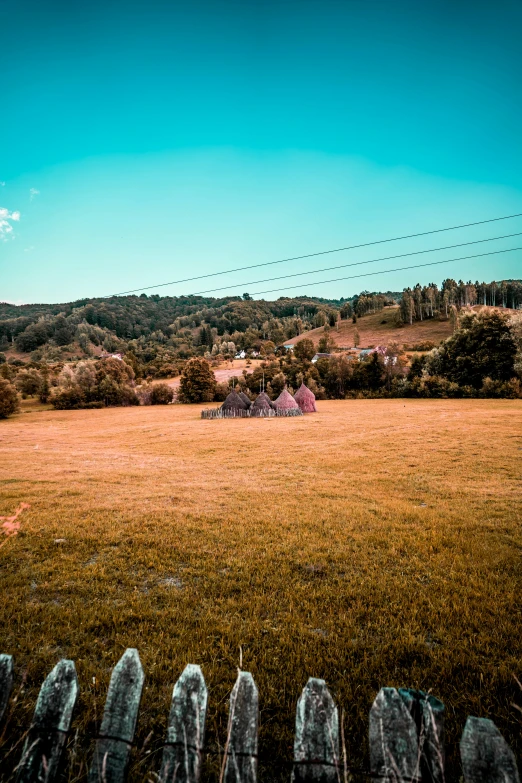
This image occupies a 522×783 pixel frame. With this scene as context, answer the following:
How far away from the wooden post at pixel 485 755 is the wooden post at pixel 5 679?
235 cm

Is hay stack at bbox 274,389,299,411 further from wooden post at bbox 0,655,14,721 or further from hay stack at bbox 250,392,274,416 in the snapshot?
wooden post at bbox 0,655,14,721

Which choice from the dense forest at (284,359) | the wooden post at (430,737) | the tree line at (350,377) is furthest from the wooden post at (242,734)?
the dense forest at (284,359)

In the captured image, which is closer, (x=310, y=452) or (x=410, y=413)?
(x=310, y=452)

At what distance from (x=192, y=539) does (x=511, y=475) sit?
10.2 metres

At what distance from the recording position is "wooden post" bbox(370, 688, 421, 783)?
5.57 ft

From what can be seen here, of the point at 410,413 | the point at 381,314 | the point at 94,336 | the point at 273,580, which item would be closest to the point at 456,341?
the point at 410,413

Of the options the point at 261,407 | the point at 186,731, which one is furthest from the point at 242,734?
the point at 261,407

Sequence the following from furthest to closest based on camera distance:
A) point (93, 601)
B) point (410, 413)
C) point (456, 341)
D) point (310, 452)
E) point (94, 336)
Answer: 1. point (94, 336)
2. point (456, 341)
3. point (410, 413)
4. point (310, 452)
5. point (93, 601)

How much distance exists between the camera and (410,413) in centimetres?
2956

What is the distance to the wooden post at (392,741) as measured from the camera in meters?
1.70

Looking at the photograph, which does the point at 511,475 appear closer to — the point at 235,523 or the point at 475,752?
the point at 235,523

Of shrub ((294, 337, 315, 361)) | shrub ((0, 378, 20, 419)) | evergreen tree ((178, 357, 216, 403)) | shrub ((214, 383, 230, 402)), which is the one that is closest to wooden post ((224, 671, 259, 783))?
evergreen tree ((178, 357, 216, 403))

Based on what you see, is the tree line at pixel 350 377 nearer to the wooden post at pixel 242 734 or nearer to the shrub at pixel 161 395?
the shrub at pixel 161 395

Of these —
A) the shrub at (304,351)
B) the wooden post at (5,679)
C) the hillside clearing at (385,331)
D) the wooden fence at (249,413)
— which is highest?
the hillside clearing at (385,331)
